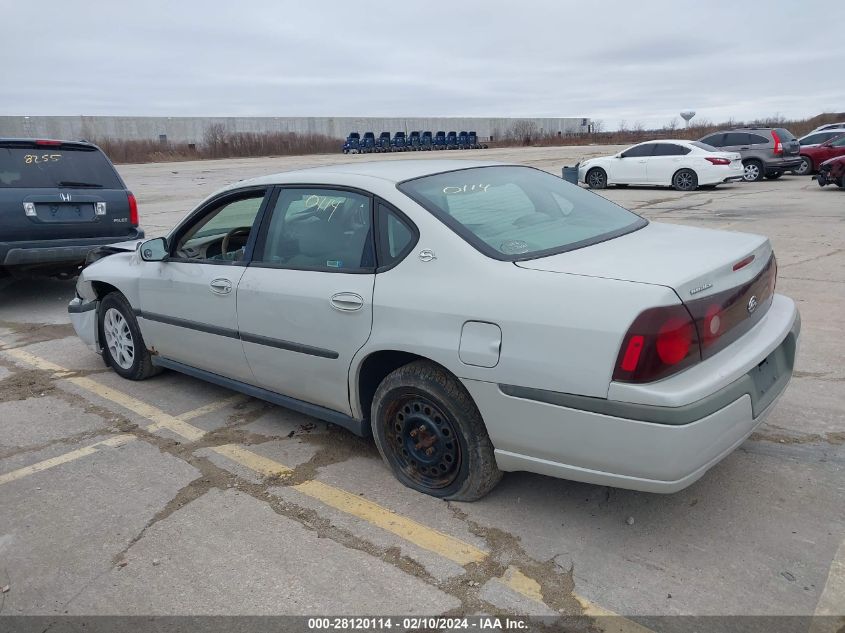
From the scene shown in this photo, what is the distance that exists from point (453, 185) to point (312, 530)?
6.10ft

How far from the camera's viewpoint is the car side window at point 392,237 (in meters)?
3.29

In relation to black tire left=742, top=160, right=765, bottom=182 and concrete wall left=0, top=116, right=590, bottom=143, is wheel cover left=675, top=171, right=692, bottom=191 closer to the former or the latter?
black tire left=742, top=160, right=765, bottom=182

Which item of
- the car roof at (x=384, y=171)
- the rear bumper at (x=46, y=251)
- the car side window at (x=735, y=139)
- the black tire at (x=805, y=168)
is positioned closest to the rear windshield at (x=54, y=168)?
the rear bumper at (x=46, y=251)

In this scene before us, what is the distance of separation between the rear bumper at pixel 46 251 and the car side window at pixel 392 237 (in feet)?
17.7

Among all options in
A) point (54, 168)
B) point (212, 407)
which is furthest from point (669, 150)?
point (212, 407)

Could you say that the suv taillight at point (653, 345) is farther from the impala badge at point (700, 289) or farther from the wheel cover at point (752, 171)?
the wheel cover at point (752, 171)

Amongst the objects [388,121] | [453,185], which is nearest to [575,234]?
[453,185]

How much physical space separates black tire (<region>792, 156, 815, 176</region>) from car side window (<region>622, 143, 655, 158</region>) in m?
5.99

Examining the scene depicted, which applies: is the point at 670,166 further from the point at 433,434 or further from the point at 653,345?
the point at 653,345

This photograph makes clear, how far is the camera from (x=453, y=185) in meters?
3.65

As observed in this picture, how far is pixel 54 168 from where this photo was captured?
24.8 feet

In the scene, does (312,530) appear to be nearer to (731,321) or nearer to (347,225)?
(347,225)

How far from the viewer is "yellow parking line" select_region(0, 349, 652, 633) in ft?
8.62

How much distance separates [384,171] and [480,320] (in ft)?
4.24
